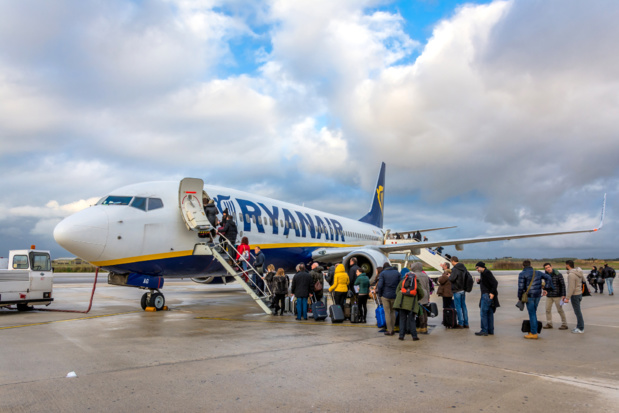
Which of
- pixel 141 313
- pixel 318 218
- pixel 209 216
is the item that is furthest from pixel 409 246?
pixel 141 313

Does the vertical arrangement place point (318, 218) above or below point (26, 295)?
above

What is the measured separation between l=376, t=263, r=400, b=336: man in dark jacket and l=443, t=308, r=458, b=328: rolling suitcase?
5.12ft

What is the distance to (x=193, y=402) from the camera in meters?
4.45

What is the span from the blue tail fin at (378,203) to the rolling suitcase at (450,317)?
23.0m

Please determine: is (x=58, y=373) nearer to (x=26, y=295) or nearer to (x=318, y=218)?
(x=26, y=295)

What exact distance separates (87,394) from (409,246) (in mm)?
17303

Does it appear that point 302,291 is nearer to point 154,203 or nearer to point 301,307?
point 301,307

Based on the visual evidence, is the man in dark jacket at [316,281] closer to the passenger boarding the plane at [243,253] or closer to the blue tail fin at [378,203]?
the passenger boarding the plane at [243,253]

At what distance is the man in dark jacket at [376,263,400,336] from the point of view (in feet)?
29.4

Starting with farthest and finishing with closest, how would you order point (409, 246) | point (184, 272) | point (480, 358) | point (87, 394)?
1. point (409, 246)
2. point (184, 272)
3. point (480, 358)
4. point (87, 394)

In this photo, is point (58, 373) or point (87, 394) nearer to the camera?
point (87, 394)

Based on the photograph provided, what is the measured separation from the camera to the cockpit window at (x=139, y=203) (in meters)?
11.8

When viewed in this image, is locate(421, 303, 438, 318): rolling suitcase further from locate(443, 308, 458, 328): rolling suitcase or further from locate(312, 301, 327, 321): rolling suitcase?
locate(312, 301, 327, 321): rolling suitcase

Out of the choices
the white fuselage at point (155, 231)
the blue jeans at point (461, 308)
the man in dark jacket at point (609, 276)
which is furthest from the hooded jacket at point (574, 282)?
the man in dark jacket at point (609, 276)
